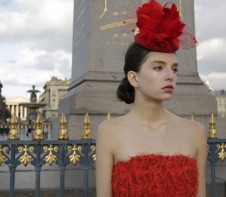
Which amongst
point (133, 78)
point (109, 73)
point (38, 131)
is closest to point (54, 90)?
point (109, 73)

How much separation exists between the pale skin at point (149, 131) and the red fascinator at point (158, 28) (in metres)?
0.06

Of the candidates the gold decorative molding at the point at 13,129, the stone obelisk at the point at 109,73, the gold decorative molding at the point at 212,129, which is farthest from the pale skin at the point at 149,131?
the stone obelisk at the point at 109,73

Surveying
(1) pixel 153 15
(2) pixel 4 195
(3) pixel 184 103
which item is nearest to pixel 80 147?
(2) pixel 4 195

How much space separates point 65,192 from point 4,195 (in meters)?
0.73

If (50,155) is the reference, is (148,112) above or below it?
above

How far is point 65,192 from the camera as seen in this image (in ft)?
13.8

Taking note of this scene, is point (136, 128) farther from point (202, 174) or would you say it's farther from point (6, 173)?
point (6, 173)

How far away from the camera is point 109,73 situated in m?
7.94

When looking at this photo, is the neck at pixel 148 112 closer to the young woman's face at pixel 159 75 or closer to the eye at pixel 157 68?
the young woman's face at pixel 159 75

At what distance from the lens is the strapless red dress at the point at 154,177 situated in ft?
6.38

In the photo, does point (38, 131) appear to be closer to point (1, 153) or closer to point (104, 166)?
point (1, 153)

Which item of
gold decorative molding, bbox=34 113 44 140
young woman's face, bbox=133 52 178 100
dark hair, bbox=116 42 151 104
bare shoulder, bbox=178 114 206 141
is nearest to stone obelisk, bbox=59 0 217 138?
gold decorative molding, bbox=34 113 44 140

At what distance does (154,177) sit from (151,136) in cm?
25

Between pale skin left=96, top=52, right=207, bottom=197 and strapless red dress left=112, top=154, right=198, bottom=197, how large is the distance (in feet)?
0.18
